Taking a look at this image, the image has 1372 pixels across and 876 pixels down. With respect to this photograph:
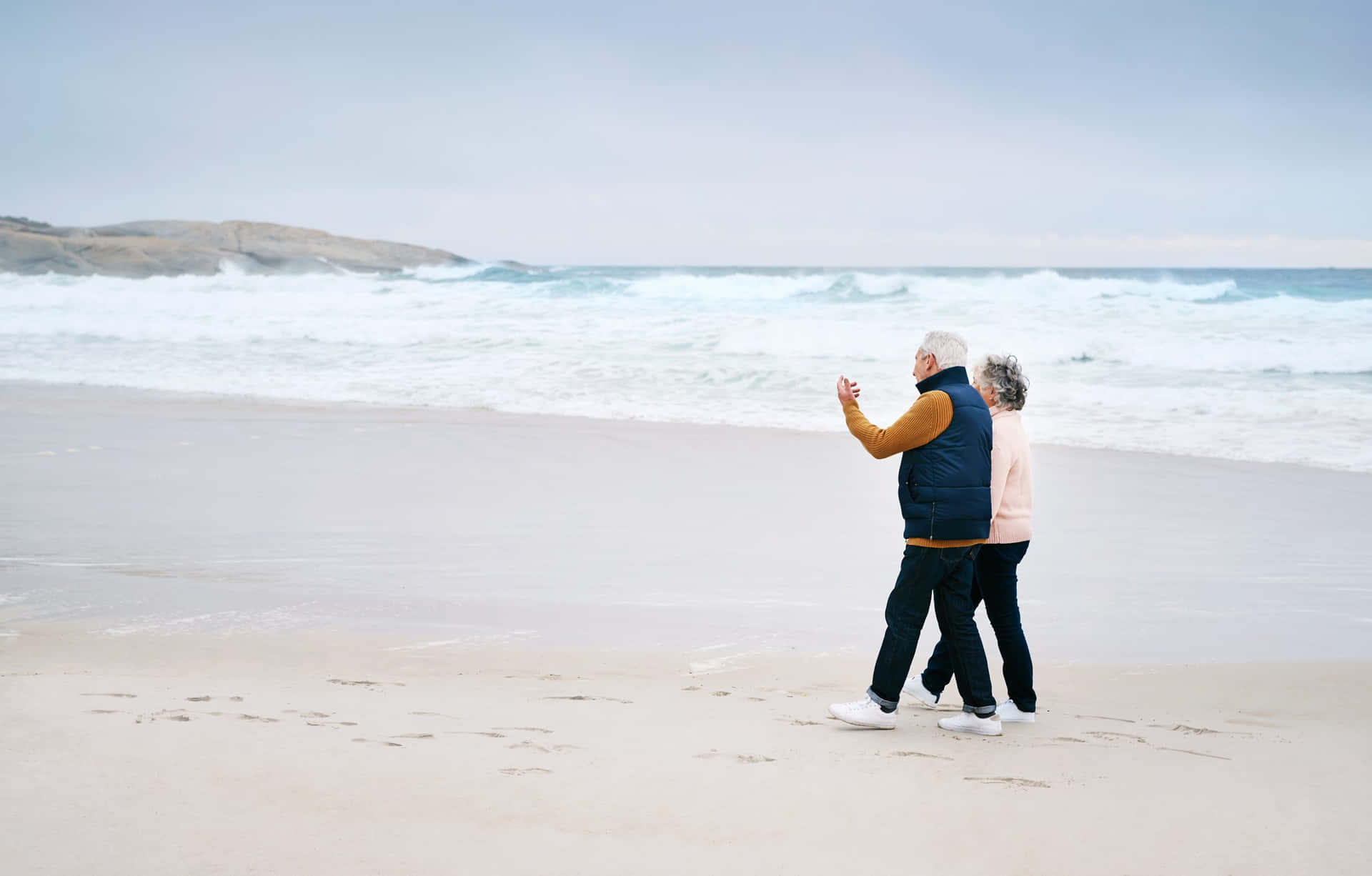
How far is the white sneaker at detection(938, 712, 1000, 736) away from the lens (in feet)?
12.7

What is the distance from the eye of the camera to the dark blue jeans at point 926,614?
3863 millimetres

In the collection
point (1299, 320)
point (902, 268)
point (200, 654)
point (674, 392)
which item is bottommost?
point (200, 654)

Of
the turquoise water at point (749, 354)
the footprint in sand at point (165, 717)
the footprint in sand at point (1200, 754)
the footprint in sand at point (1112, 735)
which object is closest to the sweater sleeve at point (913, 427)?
the footprint in sand at point (1112, 735)

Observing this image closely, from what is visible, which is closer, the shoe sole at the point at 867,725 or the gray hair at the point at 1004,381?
the shoe sole at the point at 867,725

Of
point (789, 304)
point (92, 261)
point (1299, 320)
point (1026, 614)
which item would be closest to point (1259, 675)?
point (1026, 614)

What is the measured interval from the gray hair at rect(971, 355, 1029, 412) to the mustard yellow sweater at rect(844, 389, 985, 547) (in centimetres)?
39

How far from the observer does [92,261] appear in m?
50.7

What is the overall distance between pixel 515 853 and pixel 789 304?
32244mm

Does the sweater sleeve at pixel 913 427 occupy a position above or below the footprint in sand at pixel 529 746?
above

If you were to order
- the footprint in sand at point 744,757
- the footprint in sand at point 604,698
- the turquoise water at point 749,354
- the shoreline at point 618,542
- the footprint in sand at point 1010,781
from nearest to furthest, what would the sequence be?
the footprint in sand at point 1010,781 → the footprint in sand at point 744,757 → the footprint in sand at point 604,698 → the shoreline at point 618,542 → the turquoise water at point 749,354

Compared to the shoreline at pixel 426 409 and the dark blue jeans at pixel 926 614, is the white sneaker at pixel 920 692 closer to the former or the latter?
the dark blue jeans at pixel 926 614

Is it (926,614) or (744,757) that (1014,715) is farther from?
(744,757)

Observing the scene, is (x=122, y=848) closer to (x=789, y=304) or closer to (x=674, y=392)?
(x=674, y=392)

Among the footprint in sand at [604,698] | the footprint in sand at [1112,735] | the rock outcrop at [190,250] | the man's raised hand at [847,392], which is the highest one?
the rock outcrop at [190,250]
